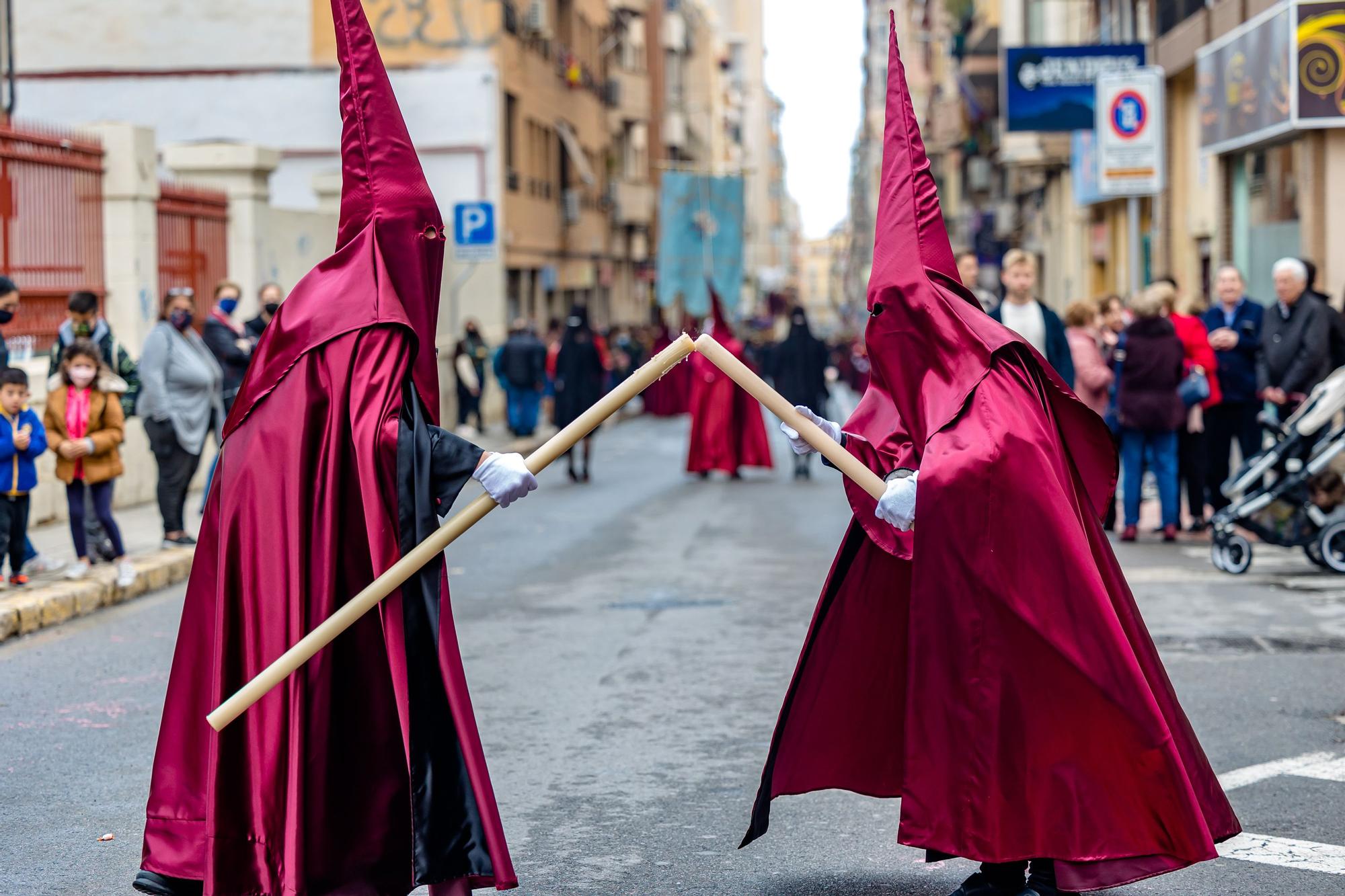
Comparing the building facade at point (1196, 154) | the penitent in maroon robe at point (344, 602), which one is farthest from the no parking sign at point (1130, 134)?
the penitent in maroon robe at point (344, 602)

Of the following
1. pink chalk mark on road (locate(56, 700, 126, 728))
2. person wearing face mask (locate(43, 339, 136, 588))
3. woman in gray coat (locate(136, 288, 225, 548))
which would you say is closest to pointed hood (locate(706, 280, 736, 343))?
woman in gray coat (locate(136, 288, 225, 548))

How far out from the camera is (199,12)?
34.2m

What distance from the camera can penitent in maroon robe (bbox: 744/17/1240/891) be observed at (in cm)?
452

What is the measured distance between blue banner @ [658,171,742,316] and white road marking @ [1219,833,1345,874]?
128 ft

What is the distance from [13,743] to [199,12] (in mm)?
29282

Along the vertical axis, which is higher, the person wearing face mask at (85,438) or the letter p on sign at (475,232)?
the letter p on sign at (475,232)

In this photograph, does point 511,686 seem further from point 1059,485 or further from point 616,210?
point 616,210

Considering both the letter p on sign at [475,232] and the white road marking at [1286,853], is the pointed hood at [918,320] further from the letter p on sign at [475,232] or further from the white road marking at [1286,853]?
the letter p on sign at [475,232]

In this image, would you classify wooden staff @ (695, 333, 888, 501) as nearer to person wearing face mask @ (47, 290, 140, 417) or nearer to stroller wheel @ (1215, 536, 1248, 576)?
stroller wheel @ (1215, 536, 1248, 576)

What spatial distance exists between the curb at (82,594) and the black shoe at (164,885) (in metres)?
5.51

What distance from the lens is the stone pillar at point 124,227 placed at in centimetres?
1712

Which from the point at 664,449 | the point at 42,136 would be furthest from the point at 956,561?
the point at 664,449

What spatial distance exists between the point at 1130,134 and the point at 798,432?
47.1 feet

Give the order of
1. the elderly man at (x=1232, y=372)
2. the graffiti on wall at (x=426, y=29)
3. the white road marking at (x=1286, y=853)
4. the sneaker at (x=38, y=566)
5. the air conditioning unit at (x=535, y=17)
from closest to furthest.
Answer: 1. the white road marking at (x=1286, y=853)
2. the sneaker at (x=38, y=566)
3. the elderly man at (x=1232, y=372)
4. the graffiti on wall at (x=426, y=29)
5. the air conditioning unit at (x=535, y=17)
